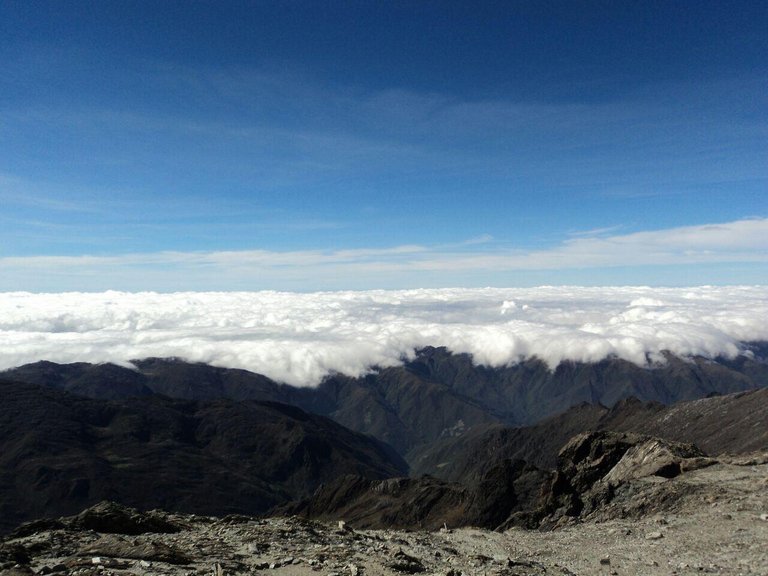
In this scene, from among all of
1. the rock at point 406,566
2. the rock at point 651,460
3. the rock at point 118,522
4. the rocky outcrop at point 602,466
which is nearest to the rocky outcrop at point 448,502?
the rocky outcrop at point 602,466

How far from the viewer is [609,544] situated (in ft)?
99.1

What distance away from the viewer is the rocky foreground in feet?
65.0

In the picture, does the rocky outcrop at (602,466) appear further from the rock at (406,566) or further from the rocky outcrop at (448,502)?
the rock at (406,566)

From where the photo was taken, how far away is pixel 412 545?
28844 mm

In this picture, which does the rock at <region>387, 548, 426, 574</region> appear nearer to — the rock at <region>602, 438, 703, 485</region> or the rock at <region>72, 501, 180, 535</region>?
the rock at <region>72, 501, 180, 535</region>

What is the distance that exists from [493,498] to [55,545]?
390 feet

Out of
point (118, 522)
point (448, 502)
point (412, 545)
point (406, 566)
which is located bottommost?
point (448, 502)

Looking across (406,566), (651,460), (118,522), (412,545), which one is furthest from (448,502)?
(406,566)

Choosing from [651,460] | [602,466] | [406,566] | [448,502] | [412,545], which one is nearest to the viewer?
[406,566]

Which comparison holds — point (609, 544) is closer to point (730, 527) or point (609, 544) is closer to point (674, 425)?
point (730, 527)

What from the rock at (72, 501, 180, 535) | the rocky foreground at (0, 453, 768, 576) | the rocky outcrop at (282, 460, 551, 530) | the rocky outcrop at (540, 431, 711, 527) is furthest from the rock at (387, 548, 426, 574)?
the rocky outcrop at (282, 460, 551, 530)

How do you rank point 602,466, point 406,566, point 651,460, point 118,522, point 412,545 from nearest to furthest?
point 406,566 < point 118,522 < point 412,545 < point 651,460 < point 602,466

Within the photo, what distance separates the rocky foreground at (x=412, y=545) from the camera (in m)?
19.8

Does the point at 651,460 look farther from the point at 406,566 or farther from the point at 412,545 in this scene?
the point at 406,566
